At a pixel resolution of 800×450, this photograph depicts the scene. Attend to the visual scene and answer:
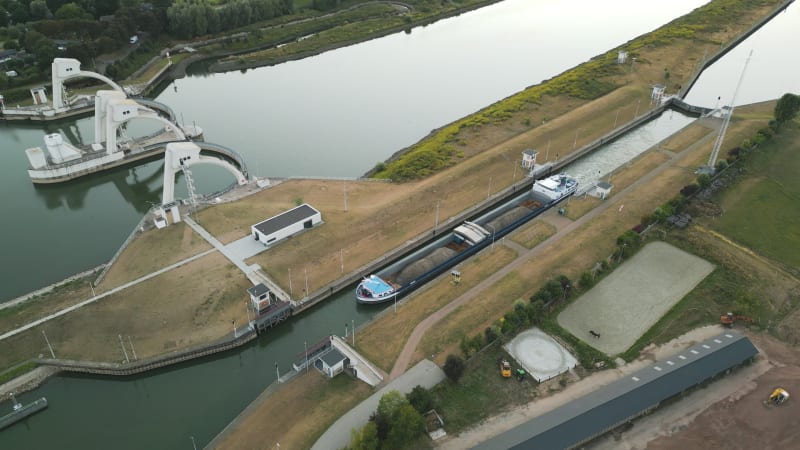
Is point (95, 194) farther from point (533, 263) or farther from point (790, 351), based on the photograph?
point (790, 351)

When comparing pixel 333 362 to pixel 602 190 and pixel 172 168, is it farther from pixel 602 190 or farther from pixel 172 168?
pixel 602 190

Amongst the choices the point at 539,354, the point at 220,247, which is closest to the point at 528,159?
the point at 539,354

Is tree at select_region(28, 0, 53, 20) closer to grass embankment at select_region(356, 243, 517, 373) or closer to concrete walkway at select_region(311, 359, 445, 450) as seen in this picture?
grass embankment at select_region(356, 243, 517, 373)

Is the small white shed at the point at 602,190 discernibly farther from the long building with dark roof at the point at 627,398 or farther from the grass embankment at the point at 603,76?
the long building with dark roof at the point at 627,398

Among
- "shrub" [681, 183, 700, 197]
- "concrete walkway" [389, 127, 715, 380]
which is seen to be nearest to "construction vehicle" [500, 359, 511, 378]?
"concrete walkway" [389, 127, 715, 380]

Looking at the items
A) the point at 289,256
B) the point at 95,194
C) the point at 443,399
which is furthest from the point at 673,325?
the point at 95,194

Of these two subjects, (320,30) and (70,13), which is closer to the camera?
(70,13)

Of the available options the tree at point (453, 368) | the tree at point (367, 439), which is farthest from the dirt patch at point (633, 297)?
the tree at point (367, 439)
